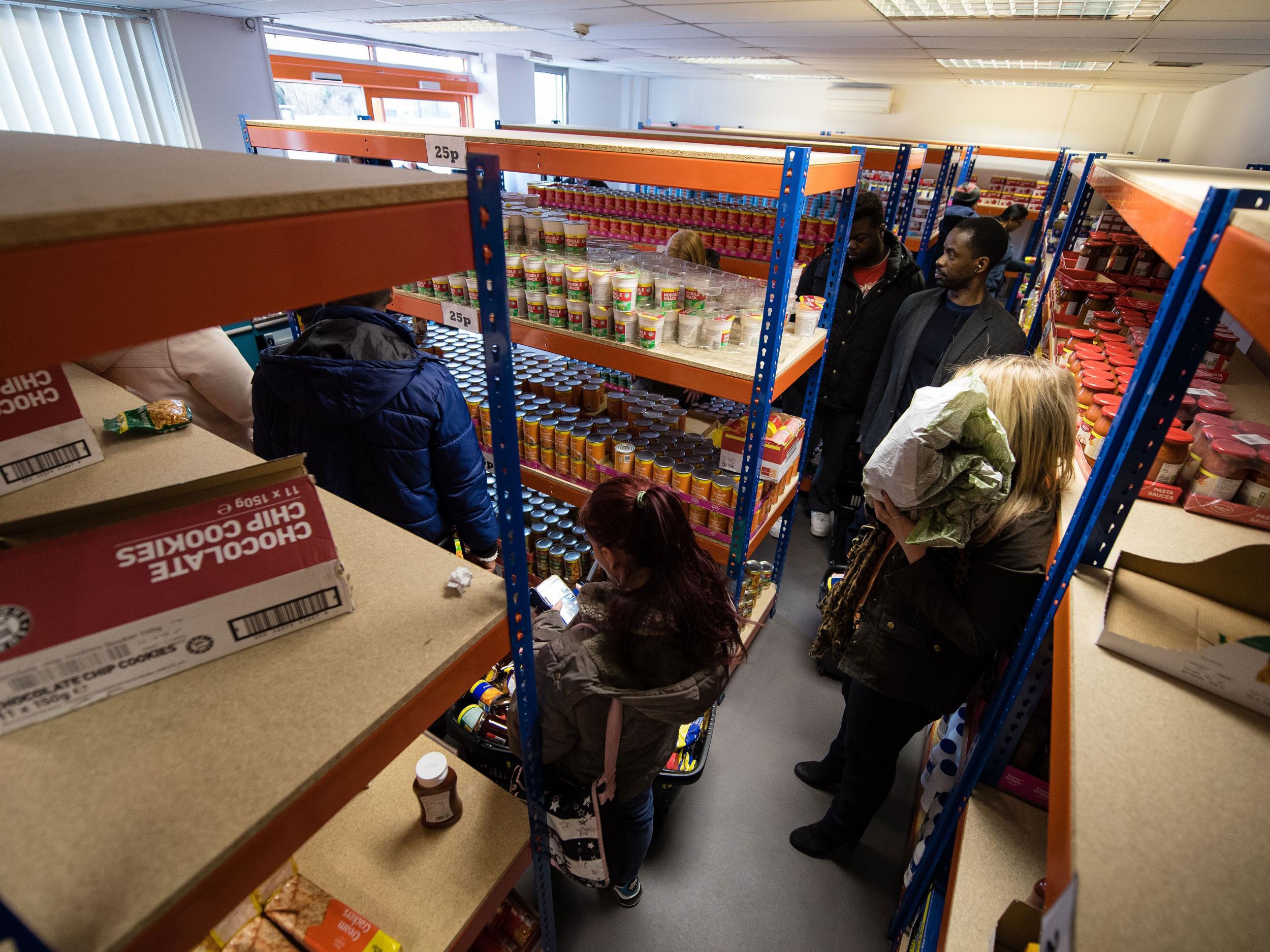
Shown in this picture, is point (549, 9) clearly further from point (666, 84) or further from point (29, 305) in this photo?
point (666, 84)

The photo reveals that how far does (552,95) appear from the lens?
11.9 metres

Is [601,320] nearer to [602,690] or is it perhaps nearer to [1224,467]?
[602,690]

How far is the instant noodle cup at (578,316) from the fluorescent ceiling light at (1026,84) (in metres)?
8.90

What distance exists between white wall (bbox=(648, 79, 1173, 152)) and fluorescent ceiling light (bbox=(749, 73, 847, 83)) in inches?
14.8

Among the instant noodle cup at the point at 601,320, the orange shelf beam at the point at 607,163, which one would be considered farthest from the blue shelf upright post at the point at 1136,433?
the instant noodle cup at the point at 601,320

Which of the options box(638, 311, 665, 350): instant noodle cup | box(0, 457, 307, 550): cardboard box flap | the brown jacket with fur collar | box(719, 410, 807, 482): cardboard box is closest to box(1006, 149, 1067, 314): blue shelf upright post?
box(719, 410, 807, 482): cardboard box

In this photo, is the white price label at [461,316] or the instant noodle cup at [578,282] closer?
the white price label at [461,316]

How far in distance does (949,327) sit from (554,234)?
200 cm

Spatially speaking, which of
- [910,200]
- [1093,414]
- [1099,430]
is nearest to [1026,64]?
[910,200]

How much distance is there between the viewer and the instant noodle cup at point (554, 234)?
2.65 metres

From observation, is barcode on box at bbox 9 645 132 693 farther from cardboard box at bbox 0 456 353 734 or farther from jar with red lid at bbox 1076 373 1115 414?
jar with red lid at bbox 1076 373 1115 414

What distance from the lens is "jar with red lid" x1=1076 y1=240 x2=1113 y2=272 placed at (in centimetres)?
313

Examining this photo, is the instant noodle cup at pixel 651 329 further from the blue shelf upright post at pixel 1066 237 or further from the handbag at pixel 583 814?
the blue shelf upright post at pixel 1066 237

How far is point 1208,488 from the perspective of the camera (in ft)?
4.12
